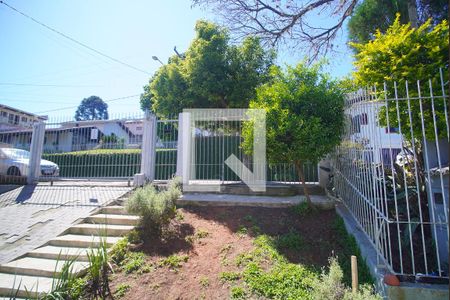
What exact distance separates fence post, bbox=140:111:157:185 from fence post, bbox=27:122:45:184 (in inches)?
178

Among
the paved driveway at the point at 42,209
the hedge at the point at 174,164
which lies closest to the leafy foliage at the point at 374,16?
the hedge at the point at 174,164

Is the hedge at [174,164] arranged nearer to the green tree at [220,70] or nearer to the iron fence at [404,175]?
the green tree at [220,70]

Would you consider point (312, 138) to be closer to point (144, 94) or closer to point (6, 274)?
point (6, 274)

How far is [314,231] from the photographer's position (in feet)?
16.1

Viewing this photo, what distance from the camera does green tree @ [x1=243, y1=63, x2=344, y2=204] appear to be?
5.10 m

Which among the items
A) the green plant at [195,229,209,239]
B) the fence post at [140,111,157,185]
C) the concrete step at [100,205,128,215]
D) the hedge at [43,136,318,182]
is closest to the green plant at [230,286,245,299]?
the green plant at [195,229,209,239]

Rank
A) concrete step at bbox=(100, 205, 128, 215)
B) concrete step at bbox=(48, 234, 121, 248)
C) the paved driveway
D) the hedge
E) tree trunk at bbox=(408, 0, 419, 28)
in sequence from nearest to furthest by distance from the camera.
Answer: concrete step at bbox=(48, 234, 121, 248) < the paved driveway < tree trunk at bbox=(408, 0, 419, 28) < concrete step at bbox=(100, 205, 128, 215) < the hedge

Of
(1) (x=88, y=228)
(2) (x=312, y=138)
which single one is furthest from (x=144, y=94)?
(2) (x=312, y=138)

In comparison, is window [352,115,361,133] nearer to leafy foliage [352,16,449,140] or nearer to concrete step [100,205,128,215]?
leafy foliage [352,16,449,140]

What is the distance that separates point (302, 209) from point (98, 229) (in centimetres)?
434

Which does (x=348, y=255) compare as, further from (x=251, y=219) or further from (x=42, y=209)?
(x=42, y=209)

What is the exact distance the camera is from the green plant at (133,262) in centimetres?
420

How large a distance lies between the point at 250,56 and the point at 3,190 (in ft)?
32.2

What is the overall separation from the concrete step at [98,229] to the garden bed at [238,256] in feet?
2.82
